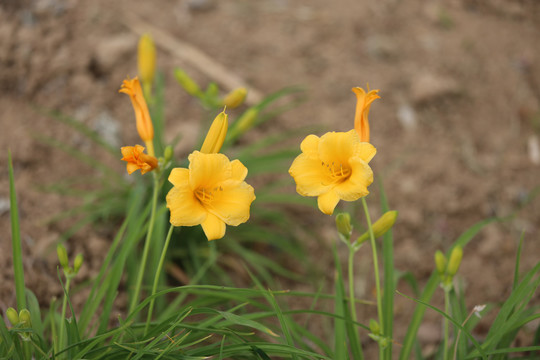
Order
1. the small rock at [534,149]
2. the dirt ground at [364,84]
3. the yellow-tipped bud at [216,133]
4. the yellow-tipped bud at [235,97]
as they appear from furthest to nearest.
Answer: the small rock at [534,149], the dirt ground at [364,84], the yellow-tipped bud at [235,97], the yellow-tipped bud at [216,133]

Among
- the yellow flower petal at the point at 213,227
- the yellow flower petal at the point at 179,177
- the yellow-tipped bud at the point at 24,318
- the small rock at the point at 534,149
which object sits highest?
the yellow flower petal at the point at 179,177

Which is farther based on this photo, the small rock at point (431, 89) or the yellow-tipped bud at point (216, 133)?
the small rock at point (431, 89)

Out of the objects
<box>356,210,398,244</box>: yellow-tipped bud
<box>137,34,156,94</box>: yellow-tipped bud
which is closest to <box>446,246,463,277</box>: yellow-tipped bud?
<box>356,210,398,244</box>: yellow-tipped bud

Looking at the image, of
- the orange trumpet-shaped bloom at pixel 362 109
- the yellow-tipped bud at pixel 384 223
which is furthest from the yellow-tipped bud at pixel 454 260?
the orange trumpet-shaped bloom at pixel 362 109

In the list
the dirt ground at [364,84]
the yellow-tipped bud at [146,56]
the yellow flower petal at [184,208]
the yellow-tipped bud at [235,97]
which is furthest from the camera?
the dirt ground at [364,84]

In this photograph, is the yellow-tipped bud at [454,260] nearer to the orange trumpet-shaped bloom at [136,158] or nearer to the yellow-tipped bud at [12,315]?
the orange trumpet-shaped bloom at [136,158]

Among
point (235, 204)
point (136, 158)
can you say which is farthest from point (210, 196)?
point (136, 158)

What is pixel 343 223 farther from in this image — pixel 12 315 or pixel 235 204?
pixel 12 315
